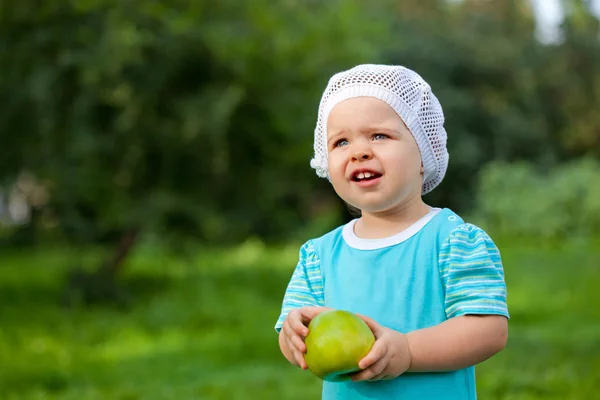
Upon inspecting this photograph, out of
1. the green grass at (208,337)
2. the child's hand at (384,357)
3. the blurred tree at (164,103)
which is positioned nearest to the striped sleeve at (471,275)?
the child's hand at (384,357)

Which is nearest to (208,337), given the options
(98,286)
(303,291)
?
(98,286)

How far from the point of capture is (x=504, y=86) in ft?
78.8

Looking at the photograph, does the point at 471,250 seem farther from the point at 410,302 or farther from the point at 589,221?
the point at 589,221

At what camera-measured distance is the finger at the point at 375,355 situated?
1.92 metres

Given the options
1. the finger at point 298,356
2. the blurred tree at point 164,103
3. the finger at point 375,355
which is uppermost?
the blurred tree at point 164,103

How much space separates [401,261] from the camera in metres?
2.08

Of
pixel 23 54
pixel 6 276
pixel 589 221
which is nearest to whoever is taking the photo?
pixel 23 54

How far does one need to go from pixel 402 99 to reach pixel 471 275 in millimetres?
456

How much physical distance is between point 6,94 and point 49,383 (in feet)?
12.6

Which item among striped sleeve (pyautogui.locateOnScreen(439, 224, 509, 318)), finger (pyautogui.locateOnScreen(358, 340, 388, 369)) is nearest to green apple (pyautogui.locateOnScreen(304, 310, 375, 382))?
finger (pyautogui.locateOnScreen(358, 340, 388, 369))

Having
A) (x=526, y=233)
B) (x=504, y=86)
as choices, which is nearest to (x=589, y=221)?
(x=526, y=233)

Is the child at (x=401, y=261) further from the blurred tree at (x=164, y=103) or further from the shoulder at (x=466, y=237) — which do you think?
the blurred tree at (x=164, y=103)

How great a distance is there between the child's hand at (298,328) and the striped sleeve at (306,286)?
0.50 ft

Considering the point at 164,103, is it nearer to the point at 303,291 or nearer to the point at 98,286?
the point at 98,286
